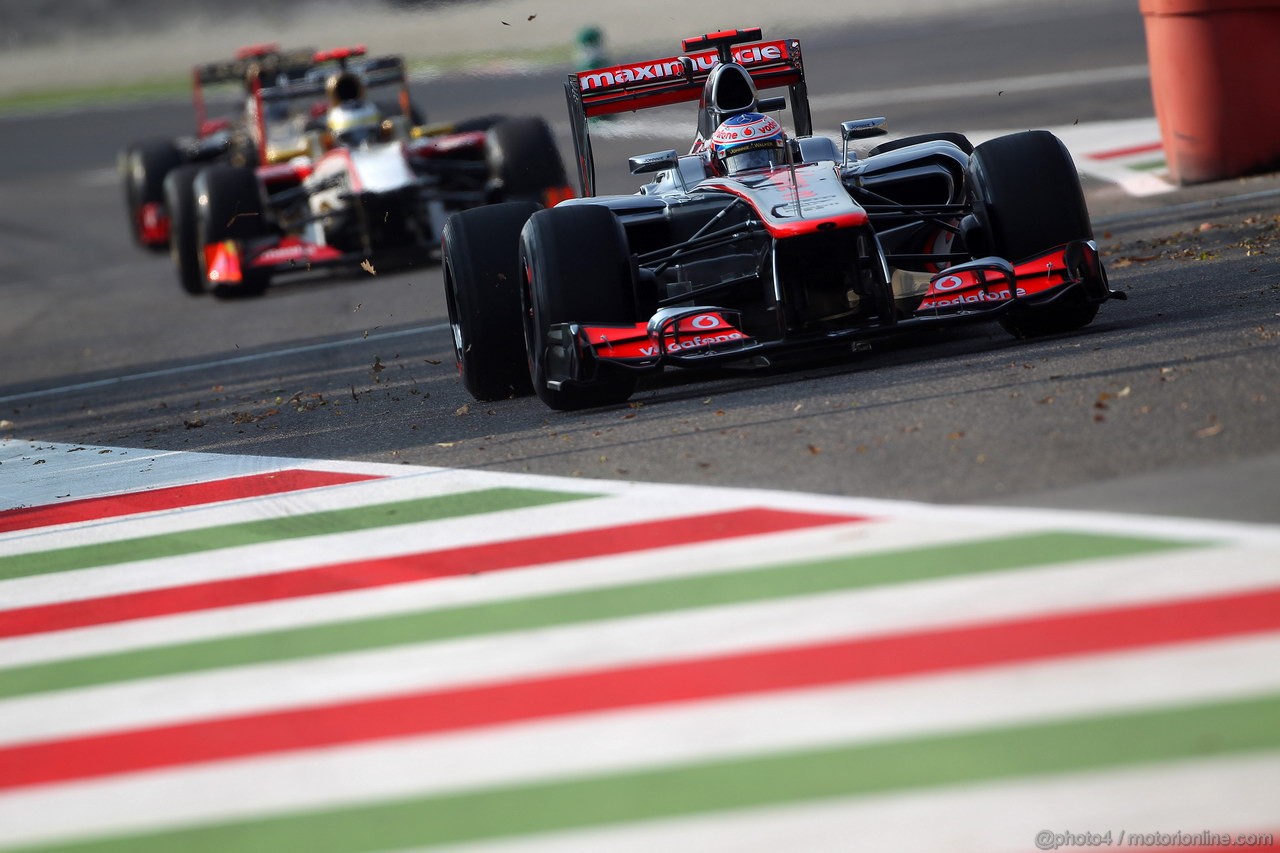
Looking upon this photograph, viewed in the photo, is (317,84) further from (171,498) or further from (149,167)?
(171,498)

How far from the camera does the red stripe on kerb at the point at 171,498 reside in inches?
280

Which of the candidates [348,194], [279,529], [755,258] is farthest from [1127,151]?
[279,529]

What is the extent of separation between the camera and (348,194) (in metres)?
15.2

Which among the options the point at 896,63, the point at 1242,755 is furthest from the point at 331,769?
the point at 896,63

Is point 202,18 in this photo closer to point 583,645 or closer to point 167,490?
point 167,490

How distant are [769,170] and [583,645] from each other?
4313mm

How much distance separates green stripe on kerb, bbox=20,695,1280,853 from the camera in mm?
3385

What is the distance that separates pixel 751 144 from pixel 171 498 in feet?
10.6

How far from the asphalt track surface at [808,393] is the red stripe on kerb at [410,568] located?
1.35 ft

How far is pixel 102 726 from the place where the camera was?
4.44 meters

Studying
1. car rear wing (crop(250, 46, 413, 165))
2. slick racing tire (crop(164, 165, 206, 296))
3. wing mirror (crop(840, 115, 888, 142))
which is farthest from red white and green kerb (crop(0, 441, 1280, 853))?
car rear wing (crop(250, 46, 413, 165))

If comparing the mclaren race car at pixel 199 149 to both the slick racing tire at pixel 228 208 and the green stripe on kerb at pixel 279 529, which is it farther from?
the green stripe on kerb at pixel 279 529

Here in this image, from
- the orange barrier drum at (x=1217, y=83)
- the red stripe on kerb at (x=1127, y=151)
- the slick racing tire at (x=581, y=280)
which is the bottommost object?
the red stripe on kerb at (x=1127, y=151)

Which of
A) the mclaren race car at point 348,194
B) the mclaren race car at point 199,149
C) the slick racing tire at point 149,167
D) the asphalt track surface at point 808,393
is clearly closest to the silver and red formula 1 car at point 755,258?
the asphalt track surface at point 808,393
